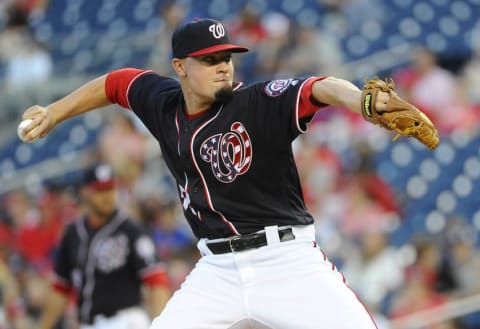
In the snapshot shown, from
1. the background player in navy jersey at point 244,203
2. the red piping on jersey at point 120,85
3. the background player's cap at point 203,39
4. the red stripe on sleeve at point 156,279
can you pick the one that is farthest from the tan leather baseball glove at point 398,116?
the red stripe on sleeve at point 156,279

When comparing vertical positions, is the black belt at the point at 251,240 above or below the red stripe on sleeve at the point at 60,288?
above

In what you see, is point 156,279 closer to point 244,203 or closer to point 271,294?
point 244,203

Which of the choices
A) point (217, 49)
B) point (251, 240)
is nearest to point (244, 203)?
point (251, 240)

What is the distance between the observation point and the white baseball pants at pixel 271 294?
430cm

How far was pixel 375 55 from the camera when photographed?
10828mm

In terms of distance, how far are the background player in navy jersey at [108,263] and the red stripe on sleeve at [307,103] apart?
260 centimetres

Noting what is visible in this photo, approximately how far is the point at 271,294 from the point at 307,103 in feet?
2.53

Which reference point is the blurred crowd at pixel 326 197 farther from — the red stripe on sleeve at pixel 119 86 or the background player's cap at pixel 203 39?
the background player's cap at pixel 203 39

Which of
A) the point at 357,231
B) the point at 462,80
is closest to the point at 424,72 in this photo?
the point at 462,80

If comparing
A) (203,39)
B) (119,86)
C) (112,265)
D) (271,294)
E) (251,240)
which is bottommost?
(112,265)

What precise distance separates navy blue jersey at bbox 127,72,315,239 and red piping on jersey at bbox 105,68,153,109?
432 mm

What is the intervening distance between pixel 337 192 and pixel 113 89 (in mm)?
4322

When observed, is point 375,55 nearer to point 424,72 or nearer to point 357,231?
point 424,72

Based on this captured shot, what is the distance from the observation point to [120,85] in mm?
5070
